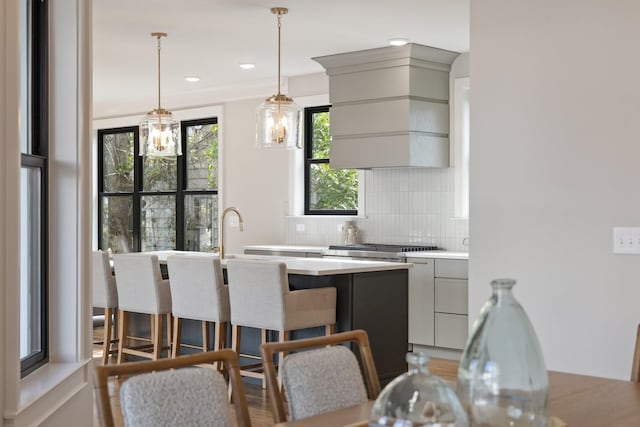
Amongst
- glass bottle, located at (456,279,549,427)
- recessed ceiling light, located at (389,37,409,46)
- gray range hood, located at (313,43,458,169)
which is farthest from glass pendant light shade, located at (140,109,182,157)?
glass bottle, located at (456,279,549,427)

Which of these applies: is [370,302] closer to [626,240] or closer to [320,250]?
[626,240]

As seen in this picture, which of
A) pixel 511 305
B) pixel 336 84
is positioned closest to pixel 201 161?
pixel 336 84

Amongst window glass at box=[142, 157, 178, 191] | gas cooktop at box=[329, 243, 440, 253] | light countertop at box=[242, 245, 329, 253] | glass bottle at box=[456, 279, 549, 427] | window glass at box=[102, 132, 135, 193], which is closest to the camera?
glass bottle at box=[456, 279, 549, 427]

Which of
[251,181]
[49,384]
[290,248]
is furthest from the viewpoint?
[251,181]

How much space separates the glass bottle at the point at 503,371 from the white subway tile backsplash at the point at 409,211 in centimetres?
565

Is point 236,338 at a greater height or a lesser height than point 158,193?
lesser

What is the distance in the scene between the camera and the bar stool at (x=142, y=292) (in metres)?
5.85

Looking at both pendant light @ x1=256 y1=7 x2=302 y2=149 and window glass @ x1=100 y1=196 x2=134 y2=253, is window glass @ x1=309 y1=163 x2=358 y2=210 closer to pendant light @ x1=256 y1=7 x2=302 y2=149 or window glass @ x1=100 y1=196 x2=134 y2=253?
pendant light @ x1=256 y1=7 x2=302 y2=149

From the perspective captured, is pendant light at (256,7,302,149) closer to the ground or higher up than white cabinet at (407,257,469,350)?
higher up

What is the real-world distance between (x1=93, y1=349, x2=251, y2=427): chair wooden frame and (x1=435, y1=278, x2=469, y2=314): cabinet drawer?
15.7 feet

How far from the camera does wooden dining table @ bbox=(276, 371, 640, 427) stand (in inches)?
79.1

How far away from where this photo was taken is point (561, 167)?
3.60 meters

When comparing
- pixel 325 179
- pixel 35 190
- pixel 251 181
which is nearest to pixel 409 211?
pixel 325 179

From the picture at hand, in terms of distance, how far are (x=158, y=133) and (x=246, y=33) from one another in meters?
1.00
